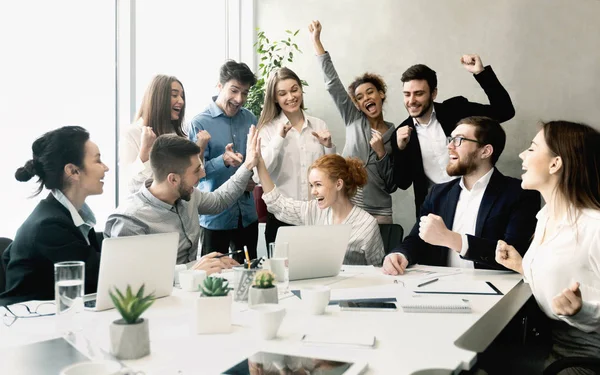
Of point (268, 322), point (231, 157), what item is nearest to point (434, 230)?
point (268, 322)

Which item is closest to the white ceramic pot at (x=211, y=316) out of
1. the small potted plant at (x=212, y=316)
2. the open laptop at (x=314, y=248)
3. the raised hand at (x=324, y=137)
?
the small potted plant at (x=212, y=316)

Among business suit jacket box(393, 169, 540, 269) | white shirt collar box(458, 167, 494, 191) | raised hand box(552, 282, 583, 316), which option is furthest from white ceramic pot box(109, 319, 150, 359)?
white shirt collar box(458, 167, 494, 191)

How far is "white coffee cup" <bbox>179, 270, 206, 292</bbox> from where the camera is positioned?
221 centimetres

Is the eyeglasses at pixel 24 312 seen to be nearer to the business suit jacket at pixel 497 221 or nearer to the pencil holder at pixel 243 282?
the pencil holder at pixel 243 282

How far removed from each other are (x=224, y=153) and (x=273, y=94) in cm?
49

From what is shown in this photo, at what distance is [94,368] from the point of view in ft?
3.99

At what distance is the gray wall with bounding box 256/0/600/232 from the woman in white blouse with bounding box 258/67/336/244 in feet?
5.05

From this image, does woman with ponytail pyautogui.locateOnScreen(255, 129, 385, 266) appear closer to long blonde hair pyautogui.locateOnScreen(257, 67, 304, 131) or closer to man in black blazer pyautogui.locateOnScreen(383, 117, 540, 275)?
man in black blazer pyautogui.locateOnScreen(383, 117, 540, 275)

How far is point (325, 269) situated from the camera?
8.07ft

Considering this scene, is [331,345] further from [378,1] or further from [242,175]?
[378,1]

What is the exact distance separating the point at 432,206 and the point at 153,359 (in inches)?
77.8

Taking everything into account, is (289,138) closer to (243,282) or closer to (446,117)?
(446,117)

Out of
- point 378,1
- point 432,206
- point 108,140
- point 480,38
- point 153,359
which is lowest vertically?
point 153,359

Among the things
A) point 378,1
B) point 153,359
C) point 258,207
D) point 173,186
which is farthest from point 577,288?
point 378,1
